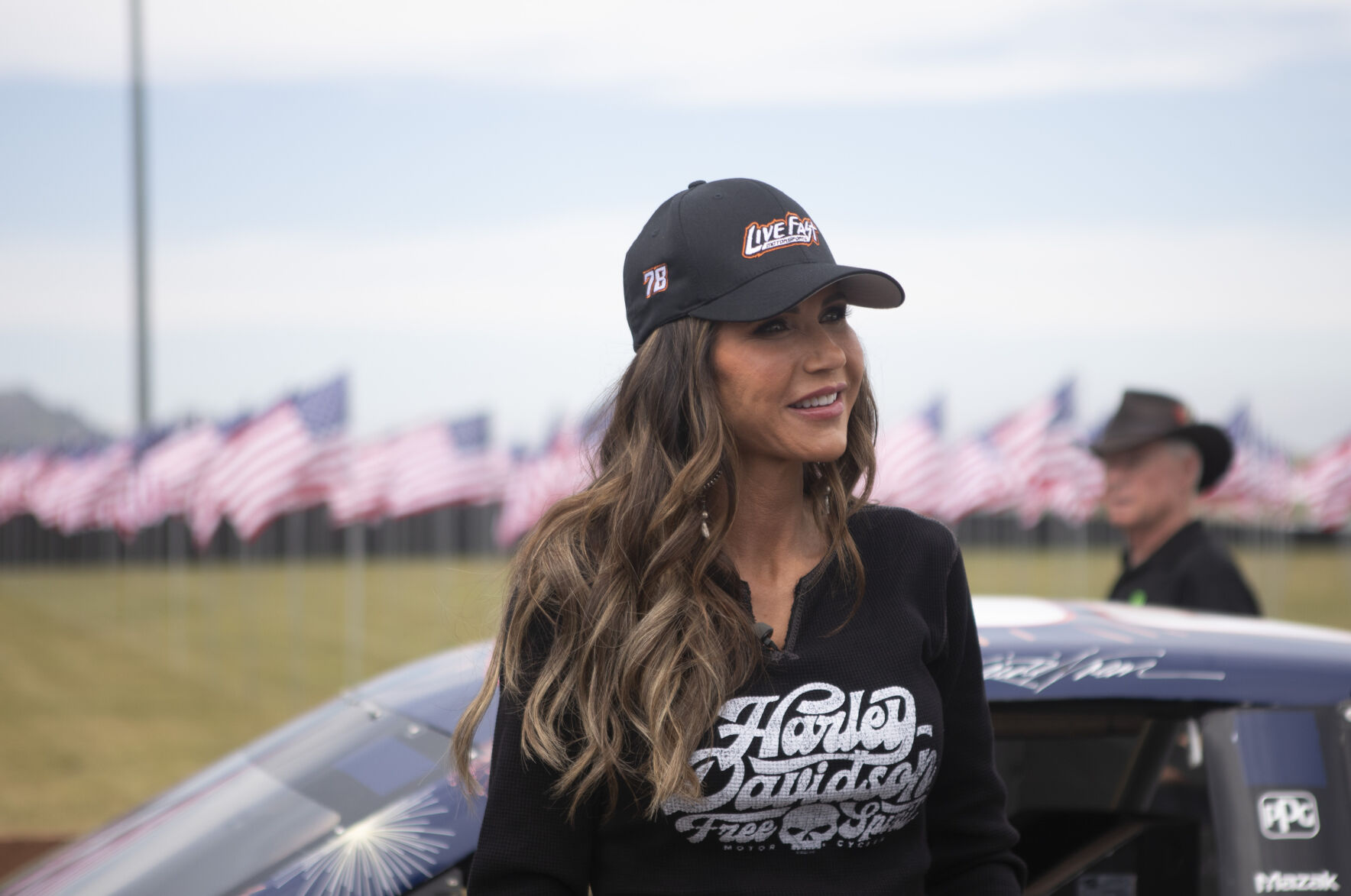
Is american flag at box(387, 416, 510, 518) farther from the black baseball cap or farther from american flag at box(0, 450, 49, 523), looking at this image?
american flag at box(0, 450, 49, 523)

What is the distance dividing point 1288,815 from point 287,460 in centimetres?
1336

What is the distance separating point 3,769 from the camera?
9609 millimetres

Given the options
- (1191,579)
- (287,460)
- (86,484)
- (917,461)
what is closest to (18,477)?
(86,484)

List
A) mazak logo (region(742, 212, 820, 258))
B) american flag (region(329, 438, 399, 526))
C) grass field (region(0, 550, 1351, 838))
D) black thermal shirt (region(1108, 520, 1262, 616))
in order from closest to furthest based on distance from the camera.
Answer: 1. mazak logo (region(742, 212, 820, 258))
2. black thermal shirt (region(1108, 520, 1262, 616))
3. grass field (region(0, 550, 1351, 838))
4. american flag (region(329, 438, 399, 526))

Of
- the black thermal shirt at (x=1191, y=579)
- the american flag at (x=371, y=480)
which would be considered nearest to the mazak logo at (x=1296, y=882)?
the black thermal shirt at (x=1191, y=579)

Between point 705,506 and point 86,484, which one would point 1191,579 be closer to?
point 705,506

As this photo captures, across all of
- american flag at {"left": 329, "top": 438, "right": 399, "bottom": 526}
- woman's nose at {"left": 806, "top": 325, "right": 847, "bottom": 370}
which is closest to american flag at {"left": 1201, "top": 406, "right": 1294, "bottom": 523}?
american flag at {"left": 329, "top": 438, "right": 399, "bottom": 526}

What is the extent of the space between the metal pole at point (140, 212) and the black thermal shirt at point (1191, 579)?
25.2 metres

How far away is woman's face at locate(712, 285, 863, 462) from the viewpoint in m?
1.68

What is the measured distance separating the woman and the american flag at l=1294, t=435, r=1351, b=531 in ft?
78.8

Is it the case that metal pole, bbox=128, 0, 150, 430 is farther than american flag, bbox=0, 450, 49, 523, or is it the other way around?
american flag, bbox=0, 450, 49, 523

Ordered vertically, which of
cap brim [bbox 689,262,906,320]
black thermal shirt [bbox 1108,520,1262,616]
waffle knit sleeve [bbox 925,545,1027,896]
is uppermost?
cap brim [bbox 689,262,906,320]

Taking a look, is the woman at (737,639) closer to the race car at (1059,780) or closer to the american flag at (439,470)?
the race car at (1059,780)
